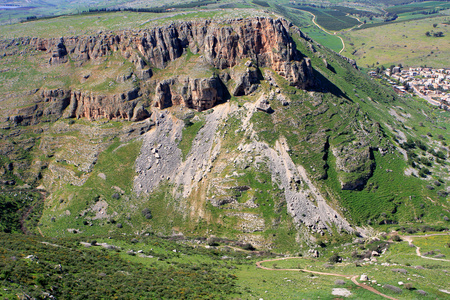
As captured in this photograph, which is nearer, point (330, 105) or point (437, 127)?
point (330, 105)

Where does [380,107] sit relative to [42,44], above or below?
below

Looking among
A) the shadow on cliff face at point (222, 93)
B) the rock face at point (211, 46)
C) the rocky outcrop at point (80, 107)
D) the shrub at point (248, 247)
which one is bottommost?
the shrub at point (248, 247)

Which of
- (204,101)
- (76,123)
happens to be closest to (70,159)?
(76,123)

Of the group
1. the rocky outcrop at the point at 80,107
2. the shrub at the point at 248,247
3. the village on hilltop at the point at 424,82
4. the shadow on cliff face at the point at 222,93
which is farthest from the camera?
the village on hilltop at the point at 424,82

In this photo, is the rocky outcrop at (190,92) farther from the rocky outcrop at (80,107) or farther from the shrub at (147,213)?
the shrub at (147,213)

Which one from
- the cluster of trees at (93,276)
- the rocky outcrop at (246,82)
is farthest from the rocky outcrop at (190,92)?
the cluster of trees at (93,276)

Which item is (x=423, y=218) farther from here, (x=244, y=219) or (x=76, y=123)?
(x=76, y=123)

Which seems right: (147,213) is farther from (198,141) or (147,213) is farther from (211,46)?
(211,46)
